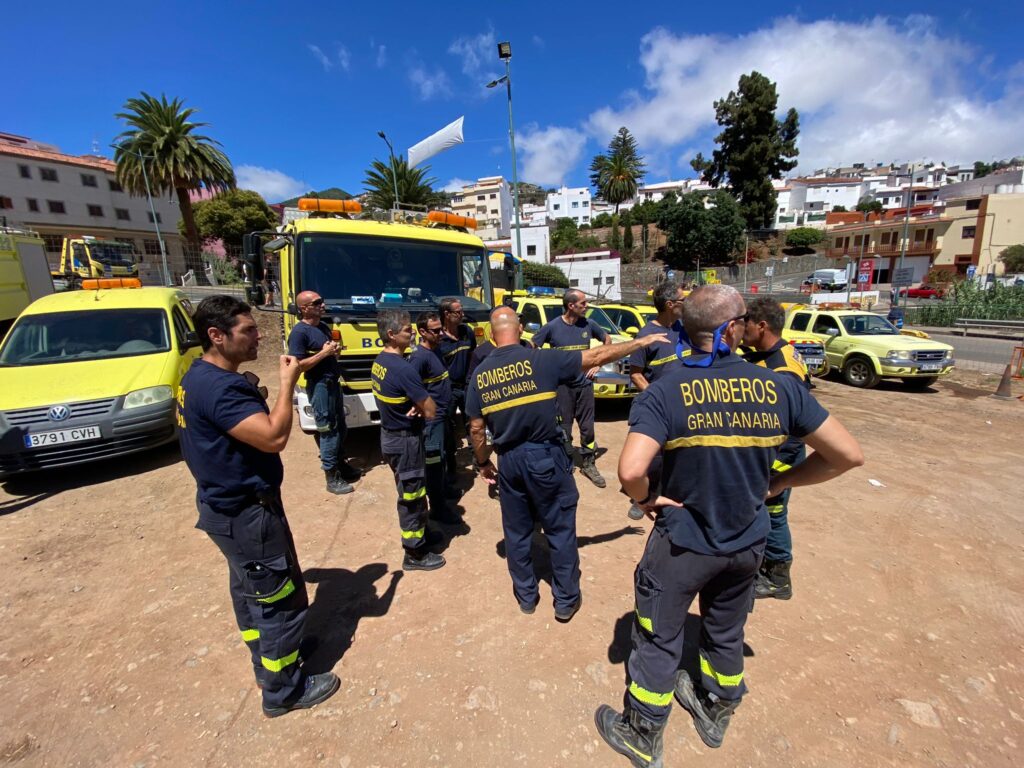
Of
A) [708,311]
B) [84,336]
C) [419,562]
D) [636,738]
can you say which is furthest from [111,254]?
[636,738]

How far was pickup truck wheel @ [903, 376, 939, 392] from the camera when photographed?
31.0ft

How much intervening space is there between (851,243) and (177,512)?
65.0 m

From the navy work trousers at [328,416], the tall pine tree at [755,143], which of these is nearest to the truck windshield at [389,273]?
the navy work trousers at [328,416]

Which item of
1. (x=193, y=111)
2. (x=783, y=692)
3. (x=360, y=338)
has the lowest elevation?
(x=783, y=692)

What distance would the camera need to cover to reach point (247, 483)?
2.04 metres

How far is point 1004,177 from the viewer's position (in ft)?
173

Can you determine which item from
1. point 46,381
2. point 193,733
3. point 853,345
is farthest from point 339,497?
point 853,345

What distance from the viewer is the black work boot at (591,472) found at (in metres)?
4.88

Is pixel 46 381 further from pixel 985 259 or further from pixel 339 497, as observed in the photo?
pixel 985 259

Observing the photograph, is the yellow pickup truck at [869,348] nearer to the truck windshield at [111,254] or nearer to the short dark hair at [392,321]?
the short dark hair at [392,321]

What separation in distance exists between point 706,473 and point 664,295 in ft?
7.32

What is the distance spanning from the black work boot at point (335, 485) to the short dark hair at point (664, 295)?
3.53 m

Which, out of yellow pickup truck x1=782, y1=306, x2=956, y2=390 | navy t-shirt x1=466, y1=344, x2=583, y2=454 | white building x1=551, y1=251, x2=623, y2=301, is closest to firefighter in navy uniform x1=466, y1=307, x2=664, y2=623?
navy t-shirt x1=466, y1=344, x2=583, y2=454

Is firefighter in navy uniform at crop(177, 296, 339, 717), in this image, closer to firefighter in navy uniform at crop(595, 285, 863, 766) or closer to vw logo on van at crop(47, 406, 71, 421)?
firefighter in navy uniform at crop(595, 285, 863, 766)
